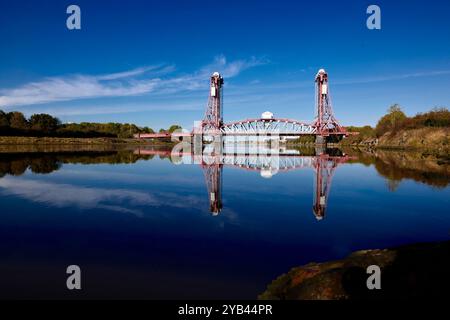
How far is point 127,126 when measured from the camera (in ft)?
591

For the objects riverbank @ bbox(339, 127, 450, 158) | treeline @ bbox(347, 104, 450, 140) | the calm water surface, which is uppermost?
treeline @ bbox(347, 104, 450, 140)

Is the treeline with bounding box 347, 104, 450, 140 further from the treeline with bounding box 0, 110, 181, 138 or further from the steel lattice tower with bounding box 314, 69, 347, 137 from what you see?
the treeline with bounding box 0, 110, 181, 138

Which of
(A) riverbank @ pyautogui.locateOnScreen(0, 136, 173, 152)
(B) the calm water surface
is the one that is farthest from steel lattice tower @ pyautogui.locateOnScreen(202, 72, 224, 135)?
(B) the calm water surface

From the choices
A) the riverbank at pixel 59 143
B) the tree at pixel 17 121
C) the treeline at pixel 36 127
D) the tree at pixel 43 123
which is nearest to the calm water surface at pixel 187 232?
the riverbank at pixel 59 143

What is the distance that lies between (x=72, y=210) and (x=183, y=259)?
792 cm

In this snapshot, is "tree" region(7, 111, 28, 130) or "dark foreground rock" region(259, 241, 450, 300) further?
"tree" region(7, 111, 28, 130)

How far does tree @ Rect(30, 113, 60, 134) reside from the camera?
400 ft

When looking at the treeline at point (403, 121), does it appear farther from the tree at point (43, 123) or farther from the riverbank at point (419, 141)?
the tree at point (43, 123)

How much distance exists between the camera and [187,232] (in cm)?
1142

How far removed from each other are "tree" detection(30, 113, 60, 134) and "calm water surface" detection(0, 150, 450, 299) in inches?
4482

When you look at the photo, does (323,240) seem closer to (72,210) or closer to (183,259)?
(183,259)

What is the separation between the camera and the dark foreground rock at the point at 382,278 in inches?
244

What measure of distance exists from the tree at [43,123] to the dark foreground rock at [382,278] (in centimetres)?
13279

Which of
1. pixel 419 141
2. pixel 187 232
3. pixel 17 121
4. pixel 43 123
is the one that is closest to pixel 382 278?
pixel 187 232
